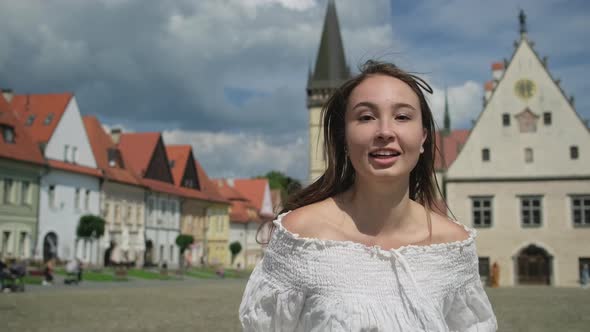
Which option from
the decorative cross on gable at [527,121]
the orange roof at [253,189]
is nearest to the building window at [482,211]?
the decorative cross on gable at [527,121]

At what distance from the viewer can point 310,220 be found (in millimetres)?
2297

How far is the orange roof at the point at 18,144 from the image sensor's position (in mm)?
39344

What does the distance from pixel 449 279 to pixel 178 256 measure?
59.2 metres

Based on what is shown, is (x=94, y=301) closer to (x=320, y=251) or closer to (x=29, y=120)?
(x=320, y=251)

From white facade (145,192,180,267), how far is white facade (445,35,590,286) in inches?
1021

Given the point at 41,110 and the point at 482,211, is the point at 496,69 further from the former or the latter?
the point at 41,110

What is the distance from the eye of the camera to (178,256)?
197ft

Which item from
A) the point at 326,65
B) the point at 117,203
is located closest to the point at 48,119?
the point at 117,203

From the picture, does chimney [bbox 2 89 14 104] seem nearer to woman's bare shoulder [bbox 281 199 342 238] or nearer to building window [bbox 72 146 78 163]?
building window [bbox 72 146 78 163]

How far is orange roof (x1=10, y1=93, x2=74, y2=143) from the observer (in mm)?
43844

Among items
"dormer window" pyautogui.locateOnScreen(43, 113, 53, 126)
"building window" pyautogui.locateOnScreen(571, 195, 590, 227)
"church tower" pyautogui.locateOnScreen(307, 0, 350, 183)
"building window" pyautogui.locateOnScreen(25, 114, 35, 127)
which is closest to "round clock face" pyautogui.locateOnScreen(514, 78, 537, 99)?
"building window" pyautogui.locateOnScreen(571, 195, 590, 227)

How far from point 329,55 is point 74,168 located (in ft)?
174

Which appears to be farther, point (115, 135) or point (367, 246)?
point (115, 135)

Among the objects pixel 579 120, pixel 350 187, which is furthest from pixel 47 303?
pixel 579 120
